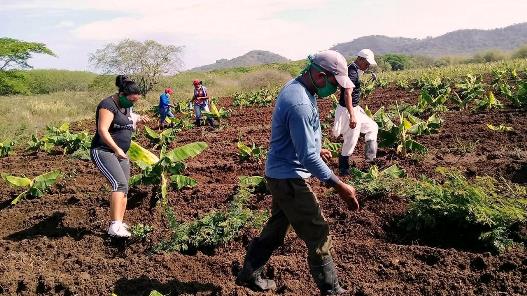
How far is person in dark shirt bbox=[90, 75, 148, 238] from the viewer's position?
211 inches

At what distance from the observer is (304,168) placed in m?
3.78

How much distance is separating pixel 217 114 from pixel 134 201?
22.9ft

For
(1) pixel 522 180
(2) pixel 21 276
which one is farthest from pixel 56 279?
(1) pixel 522 180

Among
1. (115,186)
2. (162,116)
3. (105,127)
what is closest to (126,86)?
(105,127)

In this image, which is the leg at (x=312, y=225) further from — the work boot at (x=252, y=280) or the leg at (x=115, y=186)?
the leg at (x=115, y=186)

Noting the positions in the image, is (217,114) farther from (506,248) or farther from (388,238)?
(506,248)

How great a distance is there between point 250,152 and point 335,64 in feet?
16.1

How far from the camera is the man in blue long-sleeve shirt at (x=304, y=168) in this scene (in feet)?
11.5

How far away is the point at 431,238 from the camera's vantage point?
4.97 meters

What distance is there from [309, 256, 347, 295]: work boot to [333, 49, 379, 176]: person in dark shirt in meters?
3.10

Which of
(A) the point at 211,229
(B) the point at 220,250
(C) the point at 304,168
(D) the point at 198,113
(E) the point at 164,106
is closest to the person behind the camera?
(C) the point at 304,168

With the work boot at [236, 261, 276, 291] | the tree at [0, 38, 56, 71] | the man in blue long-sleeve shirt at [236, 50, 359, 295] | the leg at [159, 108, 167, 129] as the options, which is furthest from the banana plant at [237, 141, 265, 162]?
the tree at [0, 38, 56, 71]

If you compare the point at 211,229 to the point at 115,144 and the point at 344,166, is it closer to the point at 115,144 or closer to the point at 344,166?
the point at 115,144

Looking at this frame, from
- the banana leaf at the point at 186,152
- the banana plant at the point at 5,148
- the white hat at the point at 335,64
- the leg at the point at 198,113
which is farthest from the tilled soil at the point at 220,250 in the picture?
the leg at the point at 198,113
